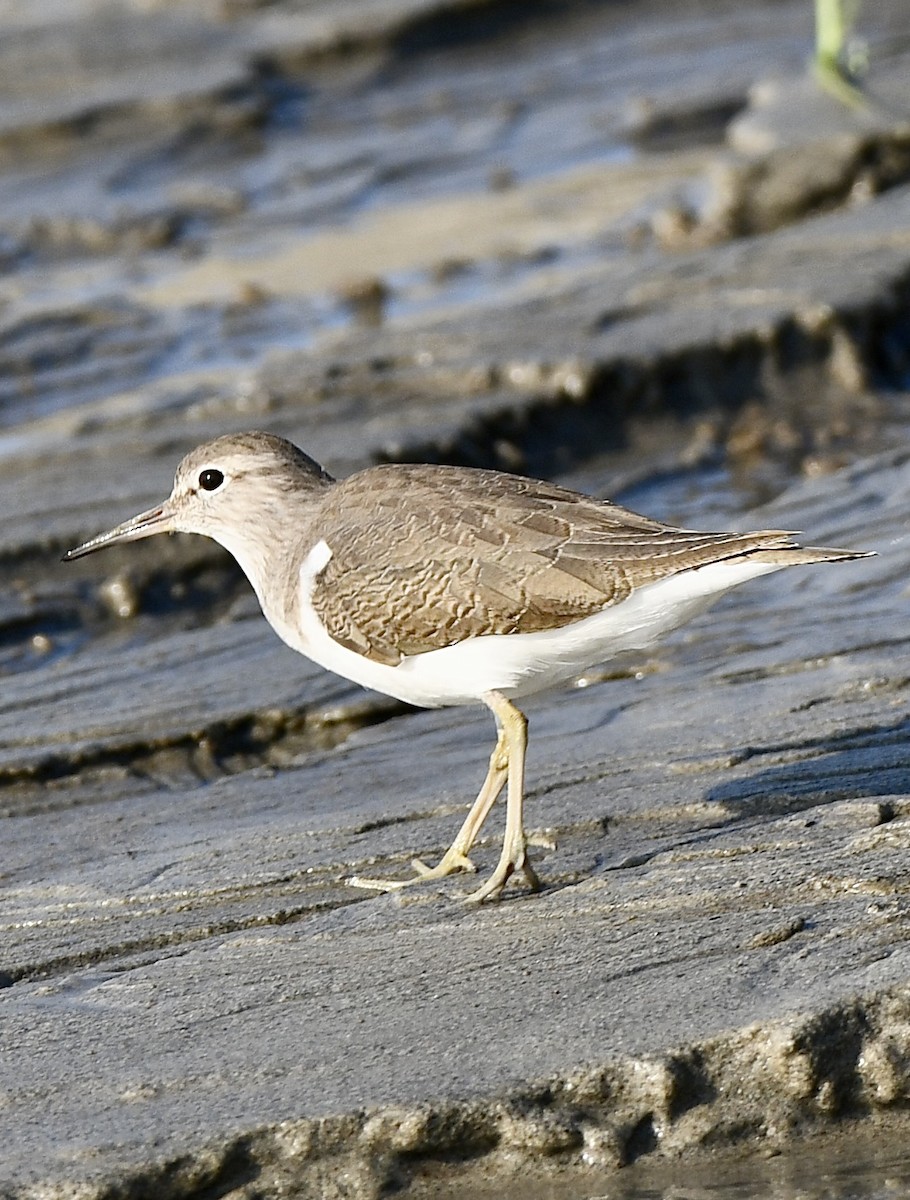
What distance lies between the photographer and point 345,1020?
388 centimetres

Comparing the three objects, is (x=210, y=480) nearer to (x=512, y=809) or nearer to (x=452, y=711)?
(x=452, y=711)

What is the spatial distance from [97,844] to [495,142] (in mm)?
10175

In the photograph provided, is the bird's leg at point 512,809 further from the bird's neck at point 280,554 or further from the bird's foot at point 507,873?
the bird's neck at point 280,554

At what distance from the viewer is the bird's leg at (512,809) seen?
4469mm

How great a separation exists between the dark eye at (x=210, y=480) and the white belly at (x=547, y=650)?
0.86 meters

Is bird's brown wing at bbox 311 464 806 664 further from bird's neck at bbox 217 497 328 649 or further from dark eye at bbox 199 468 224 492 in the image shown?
dark eye at bbox 199 468 224 492

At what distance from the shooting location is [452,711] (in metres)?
5.95

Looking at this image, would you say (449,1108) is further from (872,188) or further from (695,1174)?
(872,188)

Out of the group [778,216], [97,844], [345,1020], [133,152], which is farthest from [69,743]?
[133,152]

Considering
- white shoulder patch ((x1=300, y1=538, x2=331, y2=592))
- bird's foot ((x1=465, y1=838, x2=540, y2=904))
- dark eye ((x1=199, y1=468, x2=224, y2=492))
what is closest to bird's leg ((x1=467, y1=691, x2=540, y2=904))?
bird's foot ((x1=465, y1=838, x2=540, y2=904))

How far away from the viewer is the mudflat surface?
142 inches

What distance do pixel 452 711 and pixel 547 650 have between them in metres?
1.51

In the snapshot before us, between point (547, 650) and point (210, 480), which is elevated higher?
point (210, 480)

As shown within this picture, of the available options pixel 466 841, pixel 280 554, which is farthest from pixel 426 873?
pixel 280 554
